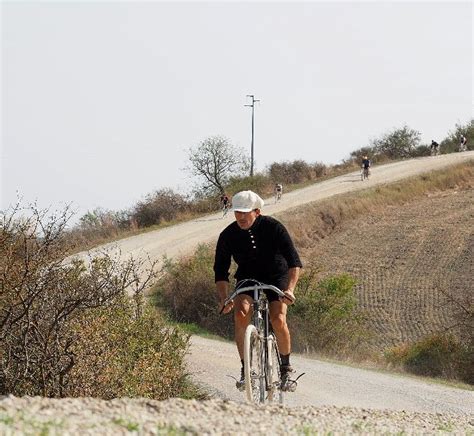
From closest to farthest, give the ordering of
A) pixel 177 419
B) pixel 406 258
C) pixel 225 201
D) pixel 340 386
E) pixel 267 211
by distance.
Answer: pixel 177 419 → pixel 340 386 → pixel 406 258 → pixel 267 211 → pixel 225 201

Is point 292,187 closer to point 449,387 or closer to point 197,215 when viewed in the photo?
point 197,215

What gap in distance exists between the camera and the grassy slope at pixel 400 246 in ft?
135

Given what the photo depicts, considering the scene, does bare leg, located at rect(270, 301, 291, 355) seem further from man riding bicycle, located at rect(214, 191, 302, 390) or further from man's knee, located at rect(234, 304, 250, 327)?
man's knee, located at rect(234, 304, 250, 327)

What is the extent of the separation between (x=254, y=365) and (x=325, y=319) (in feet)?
59.0

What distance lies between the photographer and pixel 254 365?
9547 mm

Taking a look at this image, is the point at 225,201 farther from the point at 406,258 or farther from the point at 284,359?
the point at 284,359

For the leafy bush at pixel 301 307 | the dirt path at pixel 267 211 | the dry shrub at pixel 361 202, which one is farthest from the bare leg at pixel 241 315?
the dry shrub at pixel 361 202

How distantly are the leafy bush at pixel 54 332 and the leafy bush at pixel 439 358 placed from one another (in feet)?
38.9

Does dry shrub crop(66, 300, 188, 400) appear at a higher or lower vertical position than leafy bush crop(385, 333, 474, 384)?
higher

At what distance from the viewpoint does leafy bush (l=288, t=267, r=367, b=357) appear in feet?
84.7

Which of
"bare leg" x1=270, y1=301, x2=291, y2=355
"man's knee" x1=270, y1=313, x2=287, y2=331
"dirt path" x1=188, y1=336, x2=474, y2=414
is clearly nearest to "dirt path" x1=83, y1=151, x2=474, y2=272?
"dirt path" x1=188, y1=336, x2=474, y2=414

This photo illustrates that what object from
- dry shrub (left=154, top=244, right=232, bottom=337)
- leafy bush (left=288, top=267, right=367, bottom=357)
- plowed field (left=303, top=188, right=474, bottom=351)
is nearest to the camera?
leafy bush (left=288, top=267, right=367, bottom=357)

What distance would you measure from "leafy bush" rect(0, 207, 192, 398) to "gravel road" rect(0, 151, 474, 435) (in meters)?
1.41

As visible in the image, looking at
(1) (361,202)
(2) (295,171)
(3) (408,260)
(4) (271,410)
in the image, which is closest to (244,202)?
(4) (271,410)
